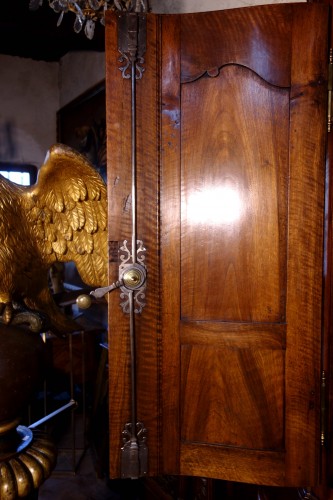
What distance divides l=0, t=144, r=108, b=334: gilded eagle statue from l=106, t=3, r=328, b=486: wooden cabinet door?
293 millimetres

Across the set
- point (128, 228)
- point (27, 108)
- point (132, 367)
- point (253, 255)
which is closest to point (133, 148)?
point (128, 228)

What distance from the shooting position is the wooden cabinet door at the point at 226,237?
112 cm

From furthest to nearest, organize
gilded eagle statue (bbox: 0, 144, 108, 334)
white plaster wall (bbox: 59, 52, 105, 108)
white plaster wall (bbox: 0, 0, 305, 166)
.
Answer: white plaster wall (bbox: 0, 0, 305, 166) < white plaster wall (bbox: 59, 52, 105, 108) < gilded eagle statue (bbox: 0, 144, 108, 334)

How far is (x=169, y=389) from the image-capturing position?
1.21 m

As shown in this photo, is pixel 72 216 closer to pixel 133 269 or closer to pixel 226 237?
pixel 133 269

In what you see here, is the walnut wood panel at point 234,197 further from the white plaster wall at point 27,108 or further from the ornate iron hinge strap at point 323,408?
the white plaster wall at point 27,108

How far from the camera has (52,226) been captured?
1.50 meters

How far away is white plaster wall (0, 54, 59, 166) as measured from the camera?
163 inches

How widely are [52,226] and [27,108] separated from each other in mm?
3193

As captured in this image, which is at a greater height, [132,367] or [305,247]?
[305,247]

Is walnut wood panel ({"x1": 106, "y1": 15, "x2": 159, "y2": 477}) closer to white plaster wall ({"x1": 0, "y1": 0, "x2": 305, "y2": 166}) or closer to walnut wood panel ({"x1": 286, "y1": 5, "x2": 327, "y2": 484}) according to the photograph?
walnut wood panel ({"x1": 286, "y1": 5, "x2": 327, "y2": 484})

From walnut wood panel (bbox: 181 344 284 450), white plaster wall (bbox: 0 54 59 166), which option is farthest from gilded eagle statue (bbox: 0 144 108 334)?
white plaster wall (bbox: 0 54 59 166)

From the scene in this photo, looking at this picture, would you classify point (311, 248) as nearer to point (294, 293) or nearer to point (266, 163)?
point (294, 293)

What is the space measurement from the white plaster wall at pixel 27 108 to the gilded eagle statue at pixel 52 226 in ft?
9.73
